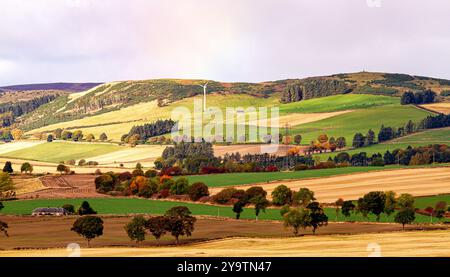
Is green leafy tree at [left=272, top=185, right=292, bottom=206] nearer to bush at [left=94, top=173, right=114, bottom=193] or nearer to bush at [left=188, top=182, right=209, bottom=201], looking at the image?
bush at [left=188, top=182, right=209, bottom=201]

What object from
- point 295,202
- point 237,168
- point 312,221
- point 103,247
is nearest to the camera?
point 103,247

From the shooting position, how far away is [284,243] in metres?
75.3

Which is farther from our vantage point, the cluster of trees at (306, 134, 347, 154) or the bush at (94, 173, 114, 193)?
the cluster of trees at (306, 134, 347, 154)

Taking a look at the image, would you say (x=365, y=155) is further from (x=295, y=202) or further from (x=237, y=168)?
(x=295, y=202)

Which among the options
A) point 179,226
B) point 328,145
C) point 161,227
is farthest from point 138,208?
point 328,145

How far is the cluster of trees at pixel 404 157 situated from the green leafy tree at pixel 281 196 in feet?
142

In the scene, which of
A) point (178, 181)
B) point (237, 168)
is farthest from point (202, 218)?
point (237, 168)

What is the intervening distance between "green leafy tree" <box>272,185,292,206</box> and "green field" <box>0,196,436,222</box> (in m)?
3.79

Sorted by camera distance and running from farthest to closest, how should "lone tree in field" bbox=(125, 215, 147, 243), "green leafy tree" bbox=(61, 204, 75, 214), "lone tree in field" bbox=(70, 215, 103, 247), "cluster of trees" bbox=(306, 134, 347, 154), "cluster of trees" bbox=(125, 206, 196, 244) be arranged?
"cluster of trees" bbox=(306, 134, 347, 154)
"green leafy tree" bbox=(61, 204, 75, 214)
"lone tree in field" bbox=(70, 215, 103, 247)
"cluster of trees" bbox=(125, 206, 196, 244)
"lone tree in field" bbox=(125, 215, 147, 243)

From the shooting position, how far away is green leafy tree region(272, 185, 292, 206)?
118 m

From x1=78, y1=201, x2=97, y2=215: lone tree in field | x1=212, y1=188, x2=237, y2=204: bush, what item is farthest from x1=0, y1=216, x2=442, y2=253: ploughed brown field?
x1=212, y1=188, x2=237, y2=204: bush

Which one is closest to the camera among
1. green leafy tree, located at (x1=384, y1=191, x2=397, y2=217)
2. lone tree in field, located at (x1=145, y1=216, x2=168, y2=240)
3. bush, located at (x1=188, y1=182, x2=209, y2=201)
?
lone tree in field, located at (x1=145, y1=216, x2=168, y2=240)

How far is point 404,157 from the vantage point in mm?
160250
